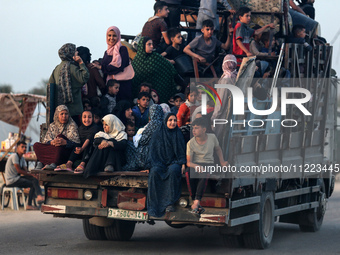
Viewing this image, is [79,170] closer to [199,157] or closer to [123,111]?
[123,111]

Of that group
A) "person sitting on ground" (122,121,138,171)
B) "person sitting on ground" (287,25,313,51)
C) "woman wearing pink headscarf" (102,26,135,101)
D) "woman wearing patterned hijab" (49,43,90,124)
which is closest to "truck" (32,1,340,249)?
"person sitting on ground" (122,121,138,171)

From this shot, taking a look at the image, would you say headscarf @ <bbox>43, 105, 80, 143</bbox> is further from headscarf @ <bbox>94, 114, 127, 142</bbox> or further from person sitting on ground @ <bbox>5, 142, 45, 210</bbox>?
person sitting on ground @ <bbox>5, 142, 45, 210</bbox>

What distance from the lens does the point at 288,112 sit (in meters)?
10.1

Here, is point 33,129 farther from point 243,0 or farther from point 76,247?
point 76,247

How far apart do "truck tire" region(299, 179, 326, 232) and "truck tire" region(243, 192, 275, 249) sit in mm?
2467

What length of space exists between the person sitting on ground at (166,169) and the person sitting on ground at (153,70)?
244 centimetres

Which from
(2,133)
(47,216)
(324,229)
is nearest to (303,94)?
(324,229)

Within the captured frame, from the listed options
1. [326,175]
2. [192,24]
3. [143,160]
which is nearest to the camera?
[143,160]

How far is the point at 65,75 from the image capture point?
9812 mm

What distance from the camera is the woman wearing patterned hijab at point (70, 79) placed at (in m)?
9.73

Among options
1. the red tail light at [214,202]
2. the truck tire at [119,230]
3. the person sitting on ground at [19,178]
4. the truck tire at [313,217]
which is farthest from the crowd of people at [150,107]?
the person sitting on ground at [19,178]

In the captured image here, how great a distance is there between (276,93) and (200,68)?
2.12 m

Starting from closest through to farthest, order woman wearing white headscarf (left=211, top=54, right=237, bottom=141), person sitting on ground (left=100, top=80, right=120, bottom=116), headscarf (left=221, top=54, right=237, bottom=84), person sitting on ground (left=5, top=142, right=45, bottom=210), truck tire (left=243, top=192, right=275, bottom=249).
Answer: woman wearing white headscarf (left=211, top=54, right=237, bottom=141) < truck tire (left=243, top=192, right=275, bottom=249) < headscarf (left=221, top=54, right=237, bottom=84) < person sitting on ground (left=100, top=80, right=120, bottom=116) < person sitting on ground (left=5, top=142, right=45, bottom=210)

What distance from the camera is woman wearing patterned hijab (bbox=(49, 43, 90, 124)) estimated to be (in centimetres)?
973
